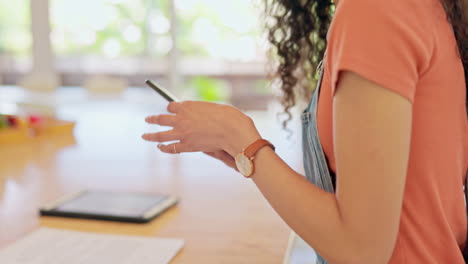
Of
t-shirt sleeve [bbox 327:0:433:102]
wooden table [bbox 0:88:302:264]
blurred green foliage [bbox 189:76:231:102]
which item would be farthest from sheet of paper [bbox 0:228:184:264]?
blurred green foliage [bbox 189:76:231:102]

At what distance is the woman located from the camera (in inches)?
28.1

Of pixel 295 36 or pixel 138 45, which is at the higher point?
pixel 295 36

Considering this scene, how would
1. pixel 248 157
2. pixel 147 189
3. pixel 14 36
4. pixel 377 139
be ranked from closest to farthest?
pixel 377 139 → pixel 248 157 → pixel 147 189 → pixel 14 36

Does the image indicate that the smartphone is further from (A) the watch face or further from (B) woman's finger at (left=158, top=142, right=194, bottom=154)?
(A) the watch face

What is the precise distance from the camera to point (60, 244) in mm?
1183

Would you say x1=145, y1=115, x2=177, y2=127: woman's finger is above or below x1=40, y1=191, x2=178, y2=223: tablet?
above

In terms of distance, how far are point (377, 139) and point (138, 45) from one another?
14.9ft

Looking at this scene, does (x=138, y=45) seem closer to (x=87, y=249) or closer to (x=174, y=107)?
(x=87, y=249)

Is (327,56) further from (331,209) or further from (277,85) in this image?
(277,85)

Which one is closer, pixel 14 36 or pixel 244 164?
pixel 244 164

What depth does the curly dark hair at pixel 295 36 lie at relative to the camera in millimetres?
1303

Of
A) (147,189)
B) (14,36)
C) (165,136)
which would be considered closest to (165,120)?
(165,136)

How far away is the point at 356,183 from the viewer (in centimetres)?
73

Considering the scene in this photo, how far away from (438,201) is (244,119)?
1.01ft
